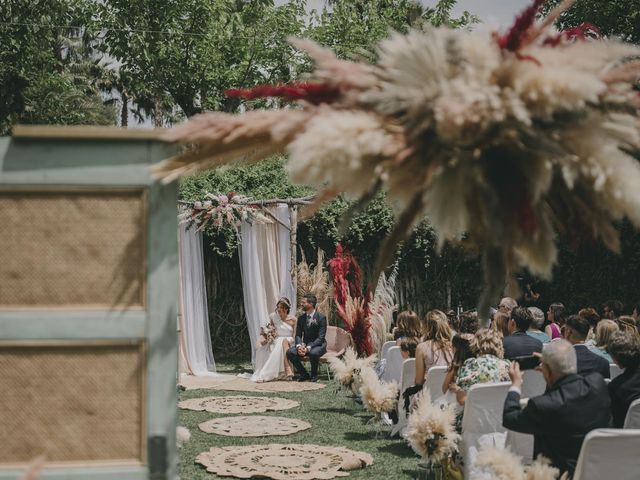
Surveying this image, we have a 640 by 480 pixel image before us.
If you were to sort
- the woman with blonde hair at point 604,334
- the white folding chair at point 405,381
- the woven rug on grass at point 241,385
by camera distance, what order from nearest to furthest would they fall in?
the woman with blonde hair at point 604,334, the white folding chair at point 405,381, the woven rug on grass at point 241,385

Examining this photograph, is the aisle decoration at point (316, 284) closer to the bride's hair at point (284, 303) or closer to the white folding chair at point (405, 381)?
the bride's hair at point (284, 303)

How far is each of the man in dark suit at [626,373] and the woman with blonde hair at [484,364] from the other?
2.98ft

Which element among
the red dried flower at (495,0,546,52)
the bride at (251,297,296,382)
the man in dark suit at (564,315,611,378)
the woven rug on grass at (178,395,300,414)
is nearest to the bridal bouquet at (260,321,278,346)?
the bride at (251,297,296,382)

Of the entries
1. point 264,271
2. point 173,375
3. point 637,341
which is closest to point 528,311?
point 637,341

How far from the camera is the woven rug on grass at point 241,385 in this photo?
10984 millimetres

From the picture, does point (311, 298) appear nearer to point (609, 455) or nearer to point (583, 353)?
point (583, 353)

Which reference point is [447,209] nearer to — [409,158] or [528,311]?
[409,158]

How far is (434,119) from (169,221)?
0.82 meters

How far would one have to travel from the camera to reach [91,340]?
2.03 meters

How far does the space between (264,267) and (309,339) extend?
1.77 metres

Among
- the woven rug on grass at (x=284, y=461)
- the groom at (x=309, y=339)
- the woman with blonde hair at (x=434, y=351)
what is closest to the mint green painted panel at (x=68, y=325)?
the woven rug on grass at (x=284, y=461)

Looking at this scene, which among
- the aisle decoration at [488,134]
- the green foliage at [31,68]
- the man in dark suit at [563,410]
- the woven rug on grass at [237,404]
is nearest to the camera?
the aisle decoration at [488,134]

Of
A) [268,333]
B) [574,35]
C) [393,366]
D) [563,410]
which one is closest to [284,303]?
[268,333]

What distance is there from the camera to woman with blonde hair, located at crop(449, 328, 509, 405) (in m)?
5.72
